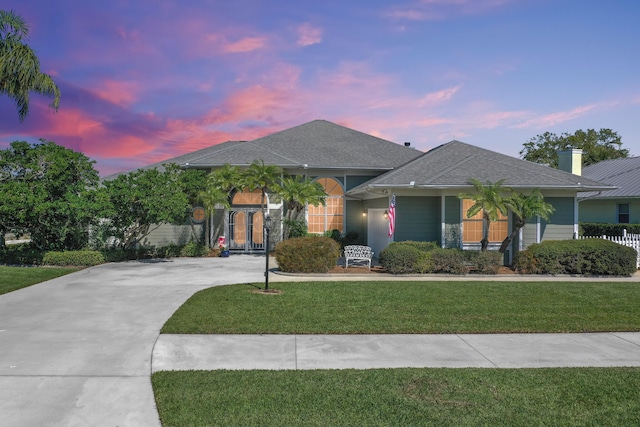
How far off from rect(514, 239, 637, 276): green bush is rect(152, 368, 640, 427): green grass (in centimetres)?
918

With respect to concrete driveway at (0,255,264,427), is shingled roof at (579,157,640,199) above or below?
above

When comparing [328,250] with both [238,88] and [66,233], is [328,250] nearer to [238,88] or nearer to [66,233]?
[238,88]

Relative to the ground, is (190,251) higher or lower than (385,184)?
lower

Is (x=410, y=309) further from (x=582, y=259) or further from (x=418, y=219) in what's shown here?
(x=582, y=259)

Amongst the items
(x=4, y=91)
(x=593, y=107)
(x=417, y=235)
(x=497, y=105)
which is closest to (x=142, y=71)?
(x=4, y=91)

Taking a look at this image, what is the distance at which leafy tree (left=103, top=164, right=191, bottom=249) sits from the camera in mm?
17125

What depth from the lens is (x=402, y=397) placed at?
16.5ft

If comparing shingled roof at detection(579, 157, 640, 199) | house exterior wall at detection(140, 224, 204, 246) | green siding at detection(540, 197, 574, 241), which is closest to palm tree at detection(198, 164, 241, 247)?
house exterior wall at detection(140, 224, 204, 246)

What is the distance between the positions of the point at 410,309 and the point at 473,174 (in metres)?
9.16

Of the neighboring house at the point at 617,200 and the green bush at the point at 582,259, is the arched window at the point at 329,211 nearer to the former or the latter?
the green bush at the point at 582,259

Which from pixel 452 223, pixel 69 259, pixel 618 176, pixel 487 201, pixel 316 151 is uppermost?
pixel 316 151

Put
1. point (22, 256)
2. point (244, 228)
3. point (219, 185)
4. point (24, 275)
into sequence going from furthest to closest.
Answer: point (244, 228) → point (219, 185) → point (22, 256) → point (24, 275)

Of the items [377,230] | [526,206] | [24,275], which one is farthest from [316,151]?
[24,275]

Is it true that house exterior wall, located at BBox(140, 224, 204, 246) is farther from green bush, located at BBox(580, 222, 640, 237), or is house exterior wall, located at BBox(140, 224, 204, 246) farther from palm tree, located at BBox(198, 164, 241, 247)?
green bush, located at BBox(580, 222, 640, 237)
